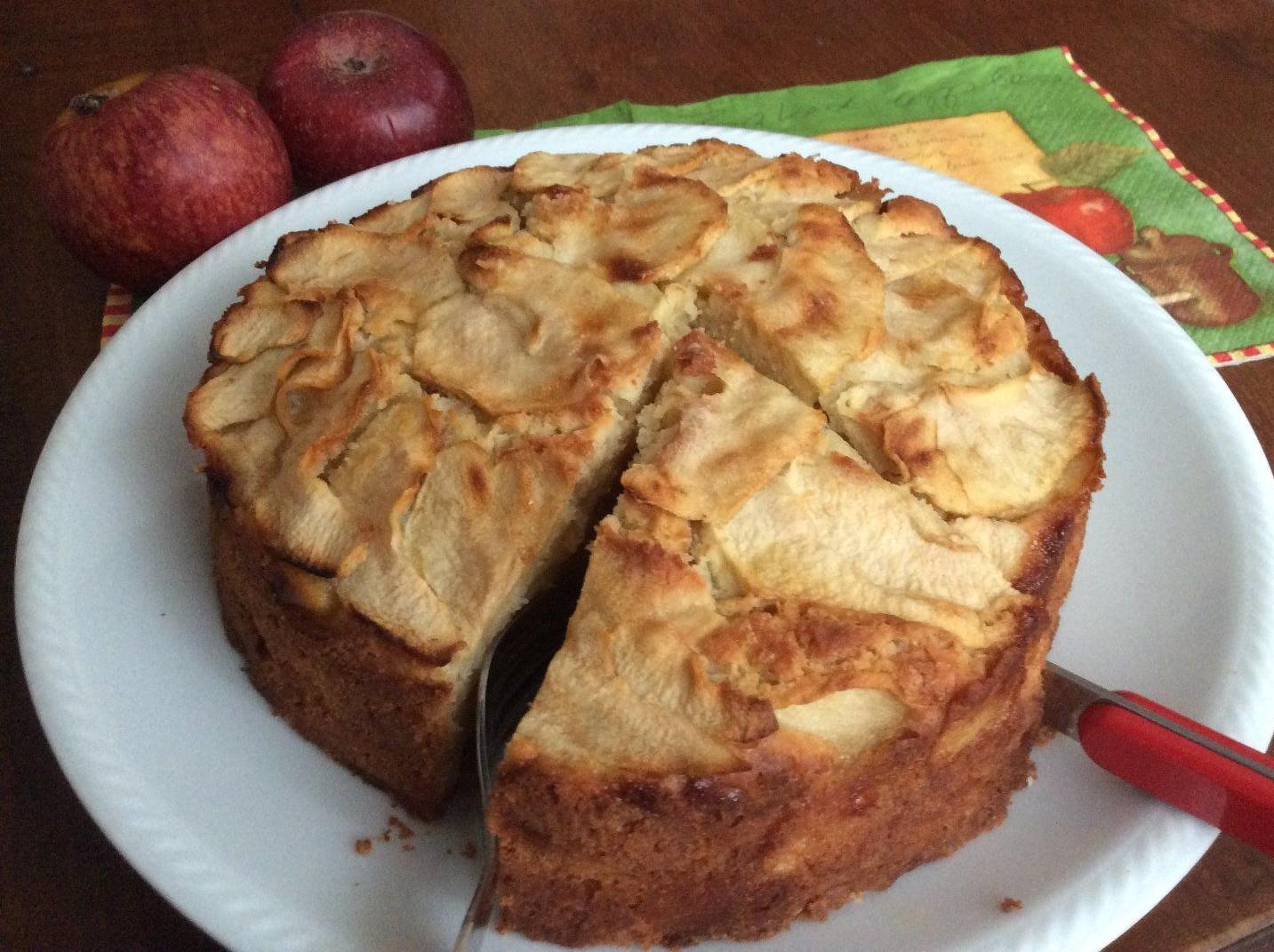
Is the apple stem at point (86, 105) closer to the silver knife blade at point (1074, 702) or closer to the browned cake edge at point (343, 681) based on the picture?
the browned cake edge at point (343, 681)

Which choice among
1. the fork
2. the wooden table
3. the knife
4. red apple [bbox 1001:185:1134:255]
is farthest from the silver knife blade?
red apple [bbox 1001:185:1134:255]

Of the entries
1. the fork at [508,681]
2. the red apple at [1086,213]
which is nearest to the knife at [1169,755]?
the fork at [508,681]

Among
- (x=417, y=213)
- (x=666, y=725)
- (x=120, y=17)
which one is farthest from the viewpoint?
(x=120, y=17)

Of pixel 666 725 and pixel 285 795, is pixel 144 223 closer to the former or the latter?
pixel 285 795

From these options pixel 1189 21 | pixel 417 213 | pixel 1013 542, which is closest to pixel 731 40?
pixel 1189 21

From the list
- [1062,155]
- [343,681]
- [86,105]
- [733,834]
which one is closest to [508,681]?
[343,681]

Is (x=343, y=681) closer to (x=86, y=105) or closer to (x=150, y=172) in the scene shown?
(x=150, y=172)
